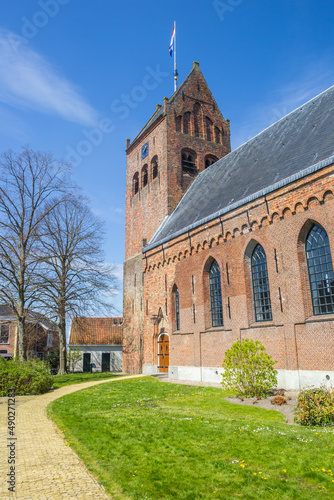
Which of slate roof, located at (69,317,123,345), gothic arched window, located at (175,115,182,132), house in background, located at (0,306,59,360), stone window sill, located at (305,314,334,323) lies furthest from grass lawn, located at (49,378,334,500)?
house in background, located at (0,306,59,360)

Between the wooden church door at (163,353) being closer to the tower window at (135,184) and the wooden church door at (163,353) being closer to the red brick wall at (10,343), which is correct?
the tower window at (135,184)

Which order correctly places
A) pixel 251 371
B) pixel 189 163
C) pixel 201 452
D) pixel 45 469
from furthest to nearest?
pixel 189 163 → pixel 251 371 → pixel 201 452 → pixel 45 469

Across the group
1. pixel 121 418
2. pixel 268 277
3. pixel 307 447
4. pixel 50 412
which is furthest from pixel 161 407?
pixel 268 277

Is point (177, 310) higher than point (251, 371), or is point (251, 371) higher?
point (177, 310)

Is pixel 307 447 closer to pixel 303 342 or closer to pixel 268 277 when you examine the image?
pixel 303 342

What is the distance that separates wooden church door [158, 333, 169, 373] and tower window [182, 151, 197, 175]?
12429 mm

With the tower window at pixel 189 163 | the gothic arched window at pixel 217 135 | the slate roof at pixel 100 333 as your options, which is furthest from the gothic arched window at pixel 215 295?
the slate roof at pixel 100 333

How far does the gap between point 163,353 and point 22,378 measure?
372 inches

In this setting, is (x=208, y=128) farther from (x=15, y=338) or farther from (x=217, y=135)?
(x=15, y=338)

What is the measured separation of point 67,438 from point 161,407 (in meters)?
3.91

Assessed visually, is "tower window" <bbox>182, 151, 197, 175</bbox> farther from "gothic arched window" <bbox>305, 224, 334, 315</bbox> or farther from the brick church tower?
"gothic arched window" <bbox>305, 224, 334, 315</bbox>

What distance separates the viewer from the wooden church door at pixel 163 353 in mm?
22719

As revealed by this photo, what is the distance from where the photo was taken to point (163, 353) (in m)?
A: 23.0

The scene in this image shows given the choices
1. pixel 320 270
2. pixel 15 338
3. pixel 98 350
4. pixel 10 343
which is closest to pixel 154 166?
pixel 320 270
